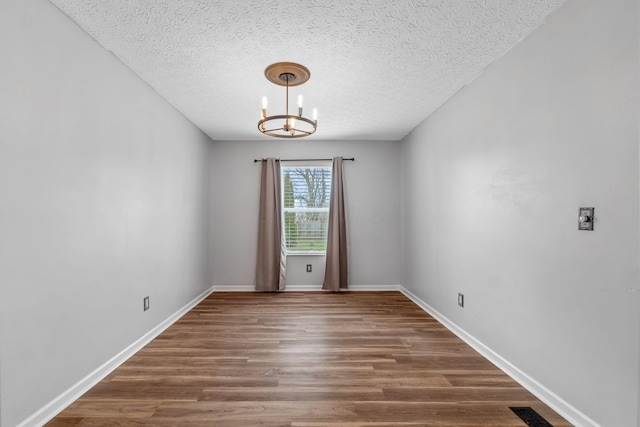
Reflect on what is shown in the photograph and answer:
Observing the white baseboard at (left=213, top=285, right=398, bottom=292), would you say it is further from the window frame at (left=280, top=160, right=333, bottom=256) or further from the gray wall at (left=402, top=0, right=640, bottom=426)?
the gray wall at (left=402, top=0, right=640, bottom=426)

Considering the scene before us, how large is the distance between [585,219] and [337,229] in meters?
3.35

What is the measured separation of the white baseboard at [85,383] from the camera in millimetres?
1662

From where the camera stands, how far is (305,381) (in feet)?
6.93

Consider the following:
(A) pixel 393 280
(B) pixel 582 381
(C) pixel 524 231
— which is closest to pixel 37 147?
(C) pixel 524 231

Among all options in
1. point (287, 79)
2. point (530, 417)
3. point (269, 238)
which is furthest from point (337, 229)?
point (530, 417)

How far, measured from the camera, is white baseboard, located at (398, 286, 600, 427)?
166cm

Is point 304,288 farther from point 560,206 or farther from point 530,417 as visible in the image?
point 560,206

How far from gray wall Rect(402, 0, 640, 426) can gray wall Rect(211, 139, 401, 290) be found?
6.42 ft

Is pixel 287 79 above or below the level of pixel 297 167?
above

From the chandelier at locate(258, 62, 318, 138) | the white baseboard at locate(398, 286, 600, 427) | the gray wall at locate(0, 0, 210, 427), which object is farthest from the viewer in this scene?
the chandelier at locate(258, 62, 318, 138)

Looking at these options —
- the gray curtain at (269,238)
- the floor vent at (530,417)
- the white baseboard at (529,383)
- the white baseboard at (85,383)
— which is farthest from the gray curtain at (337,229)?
the floor vent at (530,417)

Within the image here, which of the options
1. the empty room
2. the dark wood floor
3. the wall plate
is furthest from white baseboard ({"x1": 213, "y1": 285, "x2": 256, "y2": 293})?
the wall plate

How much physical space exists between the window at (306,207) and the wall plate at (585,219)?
3552 millimetres

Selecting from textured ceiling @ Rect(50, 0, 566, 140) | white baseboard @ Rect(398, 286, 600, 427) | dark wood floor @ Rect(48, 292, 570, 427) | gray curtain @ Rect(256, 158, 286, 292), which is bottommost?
dark wood floor @ Rect(48, 292, 570, 427)
